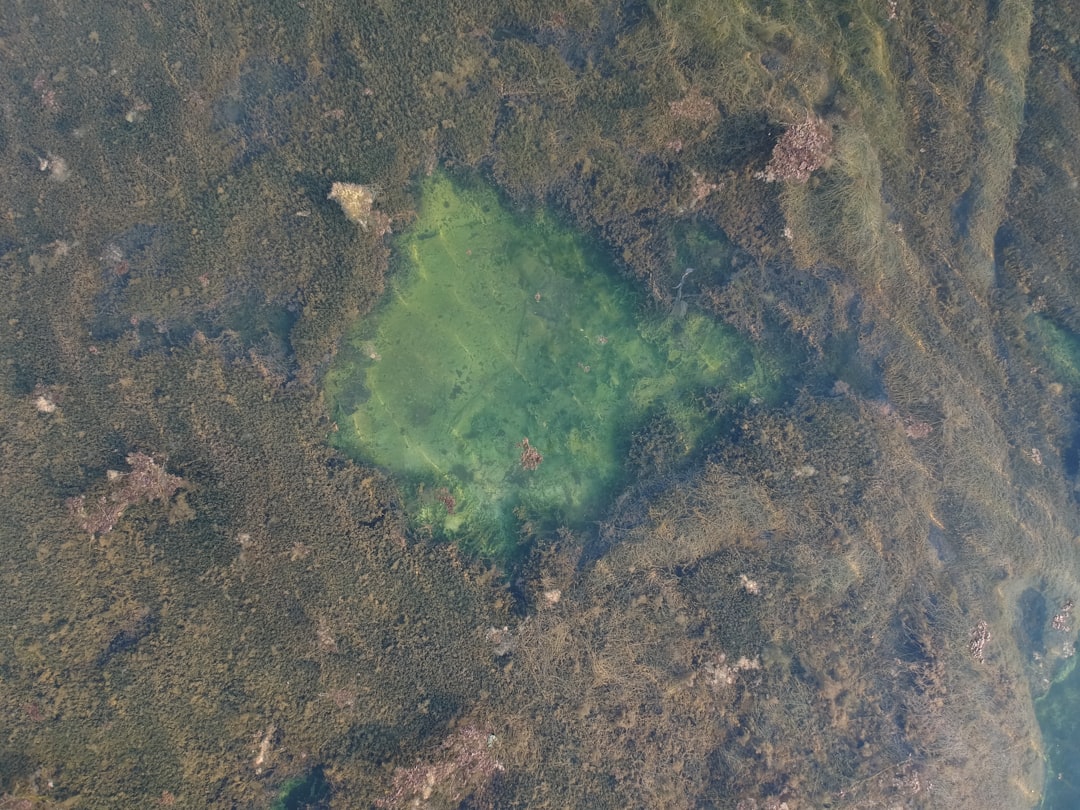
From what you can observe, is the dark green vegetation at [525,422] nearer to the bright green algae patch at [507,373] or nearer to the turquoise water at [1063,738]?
the bright green algae patch at [507,373]

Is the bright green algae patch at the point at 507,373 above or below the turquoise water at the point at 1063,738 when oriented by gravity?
above

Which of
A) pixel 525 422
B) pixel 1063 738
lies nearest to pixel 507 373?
pixel 525 422

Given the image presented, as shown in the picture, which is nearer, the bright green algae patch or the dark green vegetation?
the dark green vegetation

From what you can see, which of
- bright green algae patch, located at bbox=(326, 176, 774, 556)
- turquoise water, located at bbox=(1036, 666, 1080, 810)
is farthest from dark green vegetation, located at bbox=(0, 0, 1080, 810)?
turquoise water, located at bbox=(1036, 666, 1080, 810)

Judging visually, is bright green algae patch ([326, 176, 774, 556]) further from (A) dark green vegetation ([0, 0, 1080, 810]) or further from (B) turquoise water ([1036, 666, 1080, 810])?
(B) turquoise water ([1036, 666, 1080, 810])

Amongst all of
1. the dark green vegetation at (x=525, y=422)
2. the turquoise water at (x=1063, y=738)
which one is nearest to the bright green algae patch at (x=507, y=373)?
the dark green vegetation at (x=525, y=422)

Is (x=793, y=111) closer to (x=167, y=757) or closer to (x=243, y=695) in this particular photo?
(x=243, y=695)
